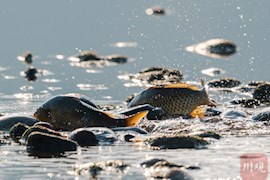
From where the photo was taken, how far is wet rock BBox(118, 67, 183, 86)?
30.5m

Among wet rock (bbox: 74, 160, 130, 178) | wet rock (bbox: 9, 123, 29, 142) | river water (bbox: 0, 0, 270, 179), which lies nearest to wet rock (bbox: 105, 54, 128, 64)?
river water (bbox: 0, 0, 270, 179)

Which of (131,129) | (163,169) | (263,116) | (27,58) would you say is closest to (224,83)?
(263,116)

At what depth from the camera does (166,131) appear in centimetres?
Answer: 1586

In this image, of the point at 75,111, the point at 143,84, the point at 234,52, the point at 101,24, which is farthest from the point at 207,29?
the point at 75,111

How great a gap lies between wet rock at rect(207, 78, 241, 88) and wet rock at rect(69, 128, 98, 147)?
571 inches

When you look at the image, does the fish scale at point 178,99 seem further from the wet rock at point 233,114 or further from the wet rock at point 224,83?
the wet rock at point 224,83

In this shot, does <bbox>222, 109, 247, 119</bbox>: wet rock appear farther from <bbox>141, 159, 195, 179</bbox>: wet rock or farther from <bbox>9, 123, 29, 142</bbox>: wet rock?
<bbox>141, 159, 195, 179</bbox>: wet rock

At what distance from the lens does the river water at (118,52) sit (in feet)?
39.7

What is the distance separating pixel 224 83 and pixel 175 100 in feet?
34.3

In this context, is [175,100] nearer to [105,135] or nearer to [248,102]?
[105,135]

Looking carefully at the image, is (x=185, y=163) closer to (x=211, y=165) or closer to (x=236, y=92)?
(x=211, y=165)

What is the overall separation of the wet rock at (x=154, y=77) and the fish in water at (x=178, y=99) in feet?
37.3

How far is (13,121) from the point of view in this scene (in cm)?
1639

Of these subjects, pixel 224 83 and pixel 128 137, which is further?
pixel 224 83
